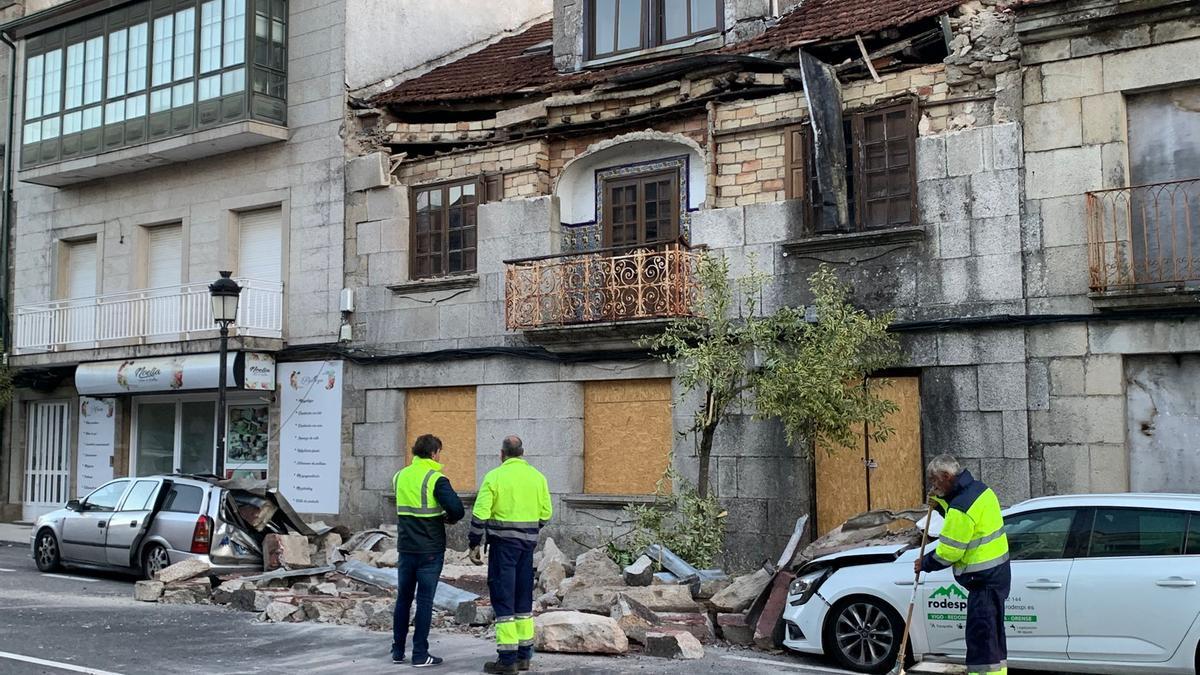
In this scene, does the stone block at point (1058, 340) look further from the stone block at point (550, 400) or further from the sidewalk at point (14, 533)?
the sidewalk at point (14, 533)

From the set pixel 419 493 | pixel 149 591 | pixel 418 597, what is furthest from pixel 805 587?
pixel 149 591

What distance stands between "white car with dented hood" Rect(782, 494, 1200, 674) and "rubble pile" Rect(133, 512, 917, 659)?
1.07m

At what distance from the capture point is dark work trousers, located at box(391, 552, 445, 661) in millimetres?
9102

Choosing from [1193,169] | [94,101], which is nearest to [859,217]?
[1193,169]

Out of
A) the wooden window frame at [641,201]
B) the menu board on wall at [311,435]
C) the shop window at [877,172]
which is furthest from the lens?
the menu board on wall at [311,435]

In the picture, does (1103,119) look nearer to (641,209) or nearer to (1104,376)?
(1104,376)

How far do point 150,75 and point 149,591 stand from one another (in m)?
10.6

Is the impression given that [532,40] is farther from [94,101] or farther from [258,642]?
[258,642]

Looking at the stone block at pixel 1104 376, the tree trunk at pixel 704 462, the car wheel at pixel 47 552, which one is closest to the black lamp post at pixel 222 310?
the car wheel at pixel 47 552

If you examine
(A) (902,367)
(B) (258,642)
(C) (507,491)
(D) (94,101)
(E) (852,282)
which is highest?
(D) (94,101)

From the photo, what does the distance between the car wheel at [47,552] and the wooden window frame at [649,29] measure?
9.83 metres

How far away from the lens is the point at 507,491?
Answer: 8.86 metres

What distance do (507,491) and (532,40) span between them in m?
13.0

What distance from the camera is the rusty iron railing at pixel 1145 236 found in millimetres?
11805
